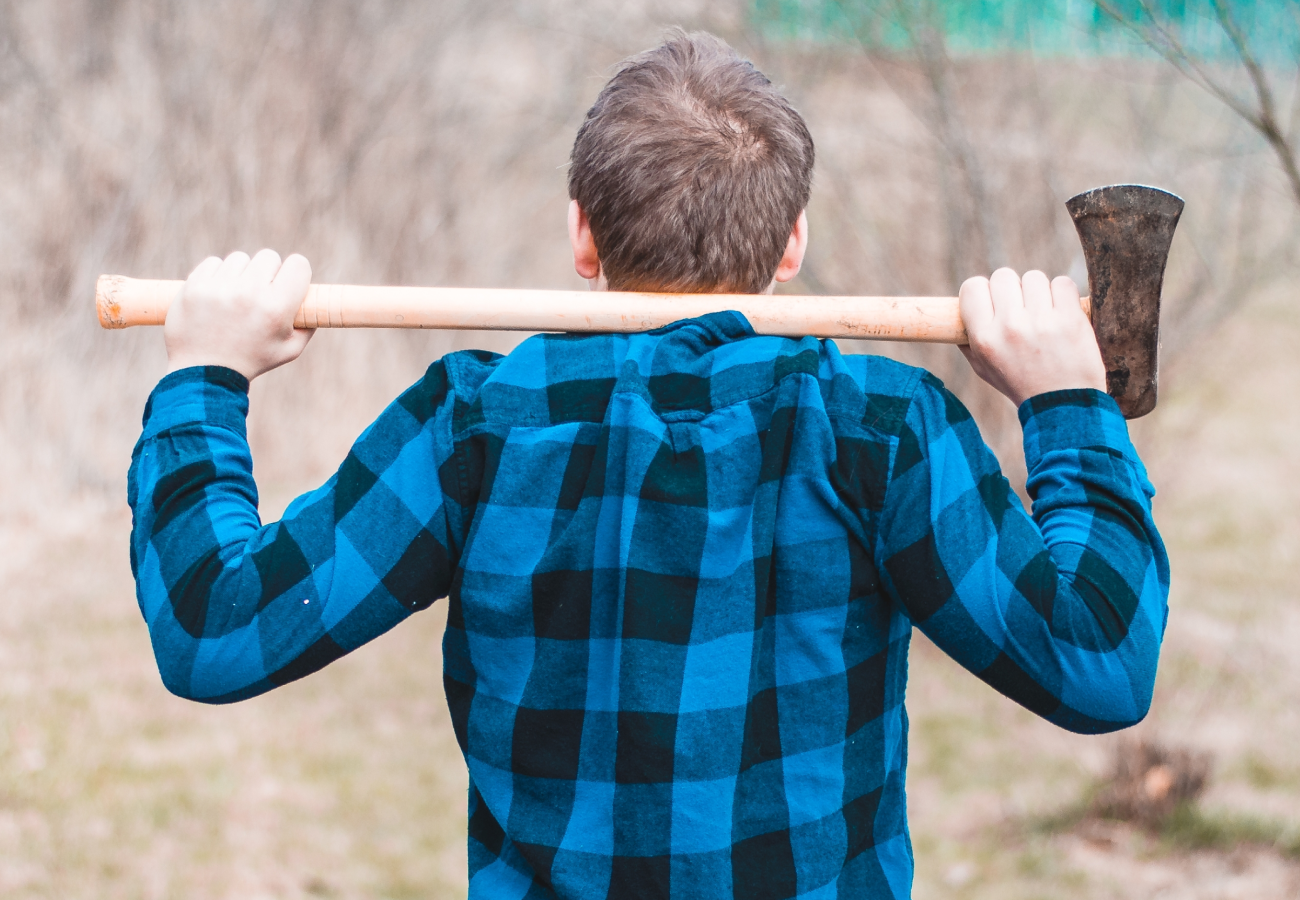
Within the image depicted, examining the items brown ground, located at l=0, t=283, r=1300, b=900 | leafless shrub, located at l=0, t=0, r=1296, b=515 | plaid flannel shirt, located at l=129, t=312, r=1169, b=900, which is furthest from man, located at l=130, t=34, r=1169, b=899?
leafless shrub, located at l=0, t=0, r=1296, b=515

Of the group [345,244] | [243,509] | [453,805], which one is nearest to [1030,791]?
[453,805]

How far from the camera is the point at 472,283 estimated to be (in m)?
8.23

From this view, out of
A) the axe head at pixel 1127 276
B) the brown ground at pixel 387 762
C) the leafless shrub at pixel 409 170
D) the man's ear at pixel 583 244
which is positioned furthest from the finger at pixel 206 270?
the leafless shrub at pixel 409 170

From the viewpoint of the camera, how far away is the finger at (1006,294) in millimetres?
1358

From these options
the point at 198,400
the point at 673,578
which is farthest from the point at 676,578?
the point at 198,400

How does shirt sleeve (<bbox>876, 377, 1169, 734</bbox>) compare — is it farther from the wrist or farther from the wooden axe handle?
the wrist

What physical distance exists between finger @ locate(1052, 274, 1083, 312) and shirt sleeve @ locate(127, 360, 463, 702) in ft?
2.31

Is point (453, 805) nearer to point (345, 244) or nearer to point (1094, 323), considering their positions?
point (1094, 323)

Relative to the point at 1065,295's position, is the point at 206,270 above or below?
above

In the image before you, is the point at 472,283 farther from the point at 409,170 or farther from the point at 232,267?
the point at 232,267

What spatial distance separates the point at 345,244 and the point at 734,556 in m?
6.75

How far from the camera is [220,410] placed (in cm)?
130

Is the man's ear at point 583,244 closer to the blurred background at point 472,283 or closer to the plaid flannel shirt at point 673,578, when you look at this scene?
the plaid flannel shirt at point 673,578

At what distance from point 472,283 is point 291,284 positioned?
6901mm
